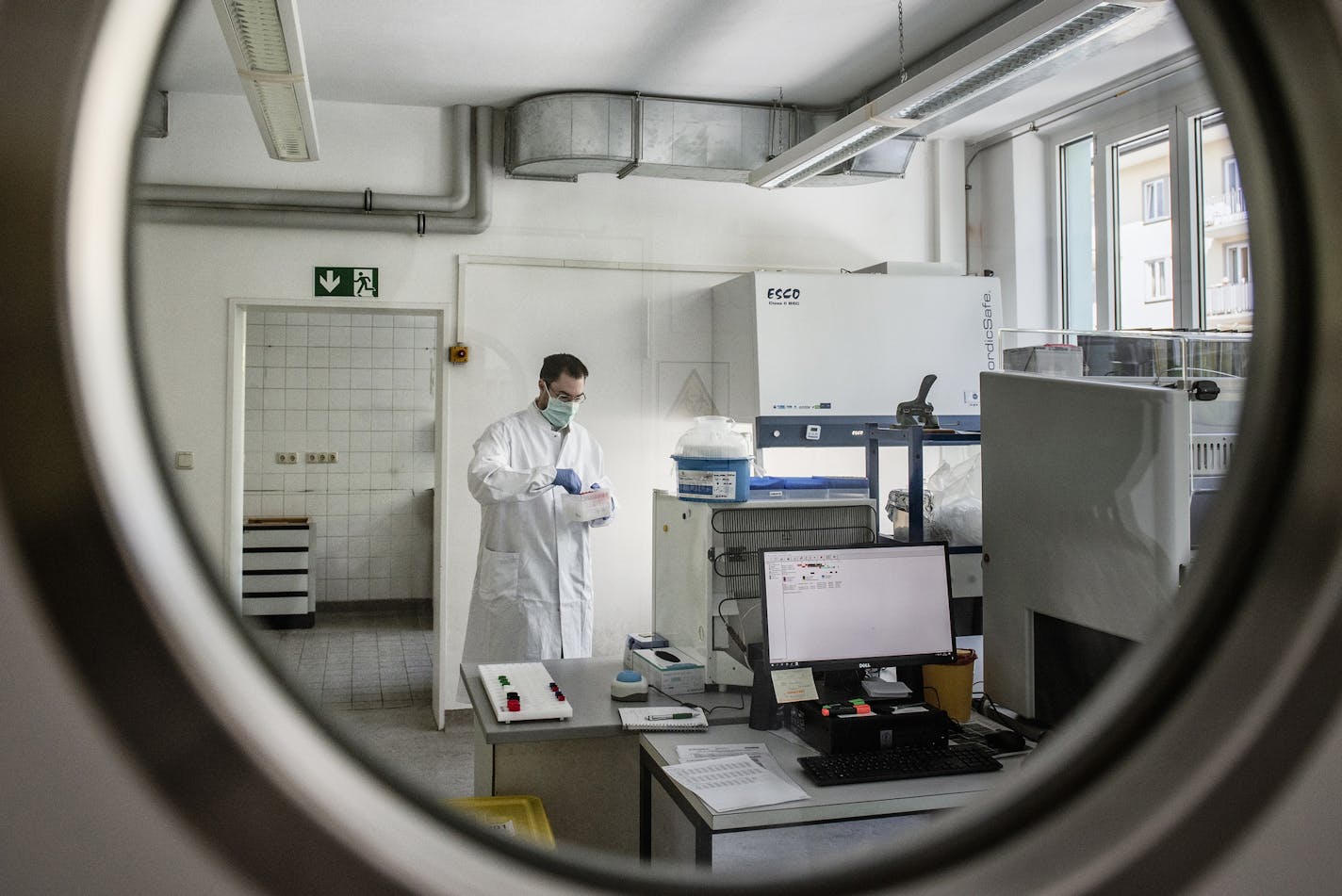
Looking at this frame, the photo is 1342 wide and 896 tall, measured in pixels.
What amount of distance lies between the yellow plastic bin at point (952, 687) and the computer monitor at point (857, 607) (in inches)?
1.0

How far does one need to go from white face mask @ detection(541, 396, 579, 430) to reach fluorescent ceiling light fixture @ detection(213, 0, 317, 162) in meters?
1.26

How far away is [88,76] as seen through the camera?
285 mm

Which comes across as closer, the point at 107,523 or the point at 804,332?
the point at 107,523

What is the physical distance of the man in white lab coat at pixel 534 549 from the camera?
8.18 feet

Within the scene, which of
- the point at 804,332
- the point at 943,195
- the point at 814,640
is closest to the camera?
the point at 814,640

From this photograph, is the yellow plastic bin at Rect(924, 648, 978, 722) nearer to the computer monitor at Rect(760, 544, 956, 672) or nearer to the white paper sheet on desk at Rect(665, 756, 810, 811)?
the computer monitor at Rect(760, 544, 956, 672)

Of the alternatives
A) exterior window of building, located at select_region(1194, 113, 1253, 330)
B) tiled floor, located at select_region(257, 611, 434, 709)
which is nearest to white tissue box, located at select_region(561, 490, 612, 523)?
tiled floor, located at select_region(257, 611, 434, 709)

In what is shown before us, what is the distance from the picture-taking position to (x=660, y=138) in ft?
9.16

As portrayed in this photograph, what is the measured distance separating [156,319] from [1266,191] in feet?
1.63

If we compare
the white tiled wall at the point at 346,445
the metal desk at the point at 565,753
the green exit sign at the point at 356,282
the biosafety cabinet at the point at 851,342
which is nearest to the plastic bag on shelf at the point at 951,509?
the metal desk at the point at 565,753

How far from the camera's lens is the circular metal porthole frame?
29 centimetres

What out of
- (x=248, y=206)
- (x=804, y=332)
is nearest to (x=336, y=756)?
(x=248, y=206)

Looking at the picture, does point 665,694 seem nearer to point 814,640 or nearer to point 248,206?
point 814,640

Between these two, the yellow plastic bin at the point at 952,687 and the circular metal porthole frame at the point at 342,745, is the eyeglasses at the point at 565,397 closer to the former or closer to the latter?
the yellow plastic bin at the point at 952,687
